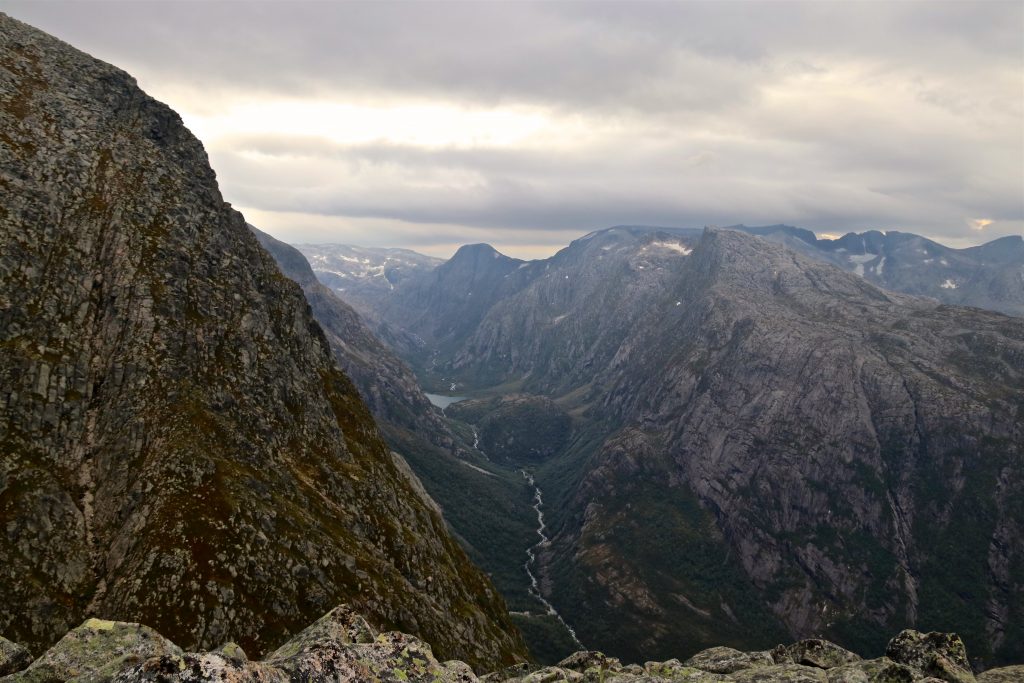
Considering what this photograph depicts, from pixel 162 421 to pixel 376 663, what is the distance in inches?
3392

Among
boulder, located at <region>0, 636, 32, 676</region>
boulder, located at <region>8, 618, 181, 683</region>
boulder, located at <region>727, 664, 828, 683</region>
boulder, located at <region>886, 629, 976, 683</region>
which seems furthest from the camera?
boulder, located at <region>886, 629, 976, 683</region>

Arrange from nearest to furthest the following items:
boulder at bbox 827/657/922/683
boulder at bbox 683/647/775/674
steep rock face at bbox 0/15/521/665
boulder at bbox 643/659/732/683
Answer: boulder at bbox 827/657/922/683
boulder at bbox 643/659/732/683
boulder at bbox 683/647/775/674
steep rock face at bbox 0/15/521/665

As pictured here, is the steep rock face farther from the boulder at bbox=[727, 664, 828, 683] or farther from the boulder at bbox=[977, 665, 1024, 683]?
the boulder at bbox=[977, 665, 1024, 683]

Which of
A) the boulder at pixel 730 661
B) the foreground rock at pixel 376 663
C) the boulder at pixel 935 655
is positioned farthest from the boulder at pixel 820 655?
the boulder at pixel 935 655

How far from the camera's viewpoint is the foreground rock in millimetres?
25172

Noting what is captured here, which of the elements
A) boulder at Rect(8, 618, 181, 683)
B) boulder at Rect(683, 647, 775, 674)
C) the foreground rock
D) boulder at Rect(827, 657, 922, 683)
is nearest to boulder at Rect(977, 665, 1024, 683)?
the foreground rock

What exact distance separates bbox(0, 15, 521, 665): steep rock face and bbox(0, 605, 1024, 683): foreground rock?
5453cm

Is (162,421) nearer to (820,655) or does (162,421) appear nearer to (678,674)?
(678,674)

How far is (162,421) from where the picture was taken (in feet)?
329

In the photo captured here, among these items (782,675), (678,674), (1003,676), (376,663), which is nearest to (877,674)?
(782,675)

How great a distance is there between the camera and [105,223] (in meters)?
119

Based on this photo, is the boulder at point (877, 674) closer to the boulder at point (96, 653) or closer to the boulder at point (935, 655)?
the boulder at point (935, 655)

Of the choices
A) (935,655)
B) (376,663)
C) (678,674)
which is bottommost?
(678,674)

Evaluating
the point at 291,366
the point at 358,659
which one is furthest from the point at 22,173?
the point at 358,659
